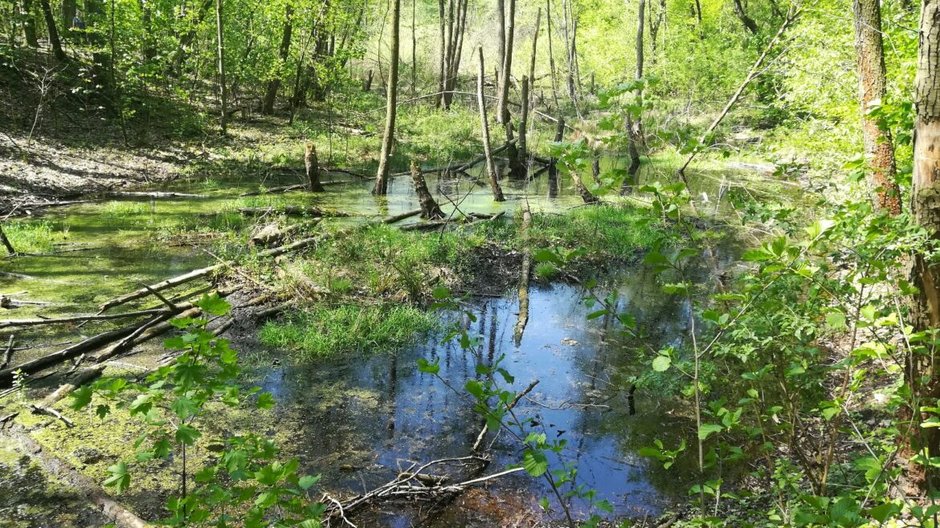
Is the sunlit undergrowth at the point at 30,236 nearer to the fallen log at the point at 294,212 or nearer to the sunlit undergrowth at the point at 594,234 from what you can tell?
the fallen log at the point at 294,212

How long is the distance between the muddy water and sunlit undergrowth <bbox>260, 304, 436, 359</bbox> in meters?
0.24

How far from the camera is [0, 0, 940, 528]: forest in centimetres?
278

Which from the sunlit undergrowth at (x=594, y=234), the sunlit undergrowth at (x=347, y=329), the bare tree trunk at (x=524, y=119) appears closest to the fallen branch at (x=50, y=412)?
the sunlit undergrowth at (x=347, y=329)

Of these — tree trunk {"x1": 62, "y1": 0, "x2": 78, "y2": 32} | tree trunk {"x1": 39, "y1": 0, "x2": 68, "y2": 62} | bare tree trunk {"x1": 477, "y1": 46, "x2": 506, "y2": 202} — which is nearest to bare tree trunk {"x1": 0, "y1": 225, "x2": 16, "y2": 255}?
bare tree trunk {"x1": 477, "y1": 46, "x2": 506, "y2": 202}

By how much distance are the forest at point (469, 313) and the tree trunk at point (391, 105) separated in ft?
0.36

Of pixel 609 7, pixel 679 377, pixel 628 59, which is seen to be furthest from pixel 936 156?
pixel 609 7

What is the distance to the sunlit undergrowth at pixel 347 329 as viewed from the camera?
7355 millimetres

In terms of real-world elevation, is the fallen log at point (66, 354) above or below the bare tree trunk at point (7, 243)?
below

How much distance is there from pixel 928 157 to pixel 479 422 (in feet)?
13.5

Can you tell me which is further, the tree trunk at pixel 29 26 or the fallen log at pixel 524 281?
the tree trunk at pixel 29 26

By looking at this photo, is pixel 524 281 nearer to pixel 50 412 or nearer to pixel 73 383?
pixel 73 383

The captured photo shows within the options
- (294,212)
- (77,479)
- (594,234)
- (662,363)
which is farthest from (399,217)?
(662,363)

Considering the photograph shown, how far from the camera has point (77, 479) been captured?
14.6 ft

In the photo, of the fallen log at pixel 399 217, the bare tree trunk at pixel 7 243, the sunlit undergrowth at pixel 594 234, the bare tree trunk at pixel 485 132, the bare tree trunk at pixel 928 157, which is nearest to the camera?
the bare tree trunk at pixel 928 157
